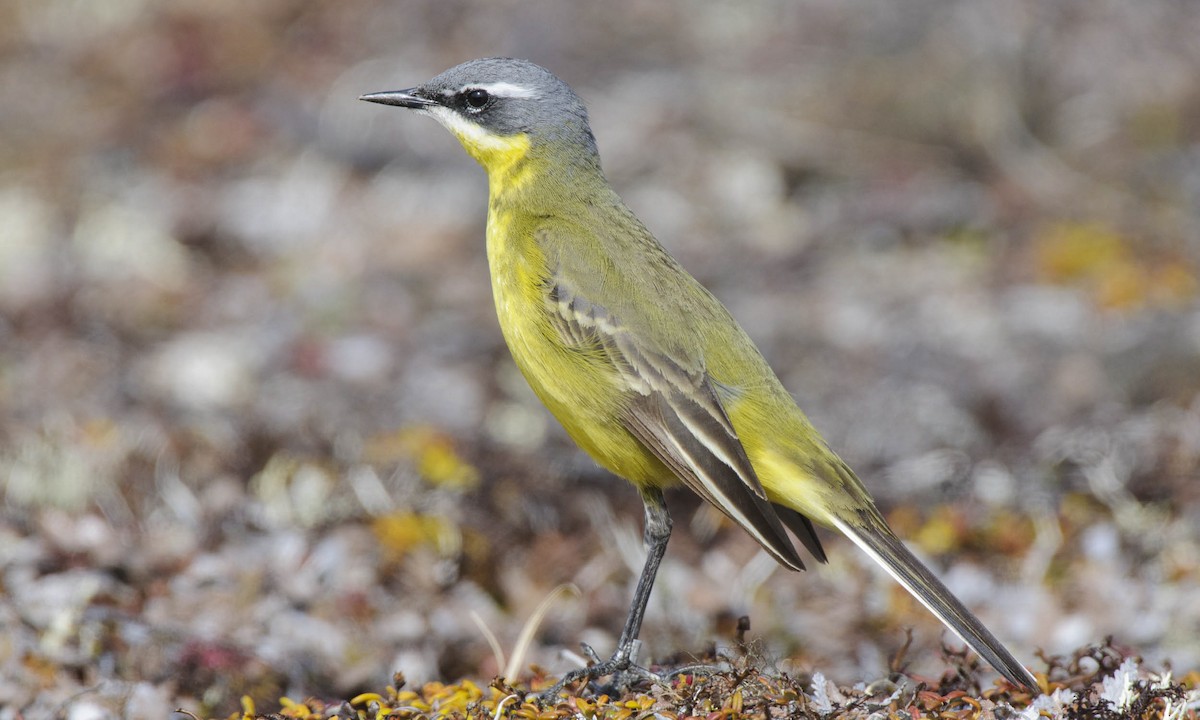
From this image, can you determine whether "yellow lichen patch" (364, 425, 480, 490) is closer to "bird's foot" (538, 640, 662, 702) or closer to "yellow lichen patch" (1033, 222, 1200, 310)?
"bird's foot" (538, 640, 662, 702)

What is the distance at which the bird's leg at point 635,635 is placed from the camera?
16.7 feet

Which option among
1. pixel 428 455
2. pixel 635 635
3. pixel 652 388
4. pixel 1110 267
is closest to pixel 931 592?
pixel 635 635

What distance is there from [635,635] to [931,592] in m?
1.28

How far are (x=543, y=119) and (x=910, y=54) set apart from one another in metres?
7.91

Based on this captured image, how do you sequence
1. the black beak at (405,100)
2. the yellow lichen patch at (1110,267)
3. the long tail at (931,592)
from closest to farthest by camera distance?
the long tail at (931,592), the black beak at (405,100), the yellow lichen patch at (1110,267)

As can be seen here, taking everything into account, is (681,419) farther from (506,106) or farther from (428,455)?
(428,455)

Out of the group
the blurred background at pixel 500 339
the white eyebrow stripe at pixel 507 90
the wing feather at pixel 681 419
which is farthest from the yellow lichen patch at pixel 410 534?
the white eyebrow stripe at pixel 507 90

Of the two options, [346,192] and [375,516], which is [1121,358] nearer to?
[375,516]

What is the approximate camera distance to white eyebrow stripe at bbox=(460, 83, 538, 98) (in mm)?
6484

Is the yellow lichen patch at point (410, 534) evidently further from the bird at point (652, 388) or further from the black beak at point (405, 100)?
the black beak at point (405, 100)

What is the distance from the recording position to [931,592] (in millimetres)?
5051

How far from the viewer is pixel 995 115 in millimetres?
12758

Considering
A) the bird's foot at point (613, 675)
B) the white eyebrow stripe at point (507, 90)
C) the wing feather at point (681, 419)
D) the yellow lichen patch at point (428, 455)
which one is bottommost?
the bird's foot at point (613, 675)

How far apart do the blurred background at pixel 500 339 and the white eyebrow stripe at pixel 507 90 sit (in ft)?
8.58
